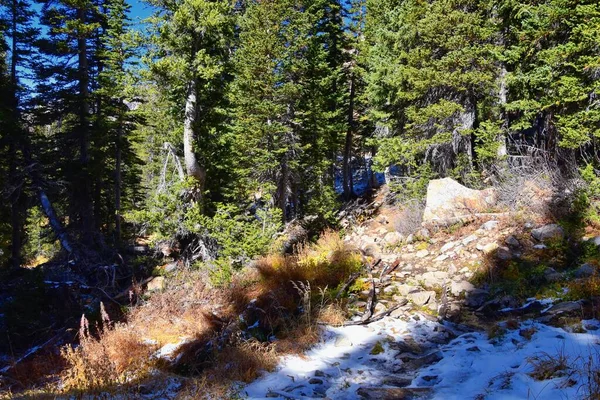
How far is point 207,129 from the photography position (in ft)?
39.4

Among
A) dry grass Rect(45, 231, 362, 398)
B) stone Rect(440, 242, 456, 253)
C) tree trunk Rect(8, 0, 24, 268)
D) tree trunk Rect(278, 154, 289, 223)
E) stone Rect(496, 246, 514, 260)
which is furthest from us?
tree trunk Rect(278, 154, 289, 223)

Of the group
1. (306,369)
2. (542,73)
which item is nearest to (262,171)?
(542,73)

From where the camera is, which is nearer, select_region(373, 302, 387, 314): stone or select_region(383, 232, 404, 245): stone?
select_region(373, 302, 387, 314): stone

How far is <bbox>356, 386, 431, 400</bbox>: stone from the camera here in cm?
420

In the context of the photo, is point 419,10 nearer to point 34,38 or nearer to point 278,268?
point 278,268

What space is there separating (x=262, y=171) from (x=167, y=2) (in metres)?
8.14

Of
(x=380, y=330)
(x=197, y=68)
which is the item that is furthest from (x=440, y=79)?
(x=380, y=330)

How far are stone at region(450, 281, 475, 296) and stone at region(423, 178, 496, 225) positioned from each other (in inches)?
128

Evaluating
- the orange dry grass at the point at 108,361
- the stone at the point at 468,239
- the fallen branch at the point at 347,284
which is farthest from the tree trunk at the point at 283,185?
the orange dry grass at the point at 108,361

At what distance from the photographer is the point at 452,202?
11586 millimetres

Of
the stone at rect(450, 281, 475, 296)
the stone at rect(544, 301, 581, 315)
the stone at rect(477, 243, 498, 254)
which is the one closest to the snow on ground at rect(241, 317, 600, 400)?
the stone at rect(544, 301, 581, 315)

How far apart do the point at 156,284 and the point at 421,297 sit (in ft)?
26.4

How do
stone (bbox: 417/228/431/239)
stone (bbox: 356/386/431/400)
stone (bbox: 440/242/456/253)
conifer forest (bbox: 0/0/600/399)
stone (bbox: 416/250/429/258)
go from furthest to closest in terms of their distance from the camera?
1. stone (bbox: 417/228/431/239)
2. stone (bbox: 416/250/429/258)
3. stone (bbox: 440/242/456/253)
4. conifer forest (bbox: 0/0/600/399)
5. stone (bbox: 356/386/431/400)

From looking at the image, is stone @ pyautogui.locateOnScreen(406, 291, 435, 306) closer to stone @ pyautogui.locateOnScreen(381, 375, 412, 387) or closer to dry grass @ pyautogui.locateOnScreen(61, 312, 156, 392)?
stone @ pyautogui.locateOnScreen(381, 375, 412, 387)
